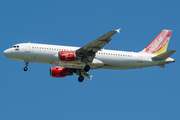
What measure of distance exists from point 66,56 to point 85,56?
328cm

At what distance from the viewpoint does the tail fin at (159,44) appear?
51250 millimetres

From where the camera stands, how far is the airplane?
4456 centimetres

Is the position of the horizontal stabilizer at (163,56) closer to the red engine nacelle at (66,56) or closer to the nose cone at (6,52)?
the red engine nacelle at (66,56)

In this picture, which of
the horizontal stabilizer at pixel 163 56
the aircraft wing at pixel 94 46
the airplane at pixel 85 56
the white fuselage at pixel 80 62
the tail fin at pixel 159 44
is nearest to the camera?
the aircraft wing at pixel 94 46

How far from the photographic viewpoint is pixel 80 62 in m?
45.9

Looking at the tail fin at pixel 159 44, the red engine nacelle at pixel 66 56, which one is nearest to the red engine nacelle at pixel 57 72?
the red engine nacelle at pixel 66 56

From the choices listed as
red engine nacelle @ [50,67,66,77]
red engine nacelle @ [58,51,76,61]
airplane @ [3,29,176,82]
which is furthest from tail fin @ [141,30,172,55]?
red engine nacelle @ [50,67,66,77]

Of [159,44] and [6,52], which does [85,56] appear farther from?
[159,44]

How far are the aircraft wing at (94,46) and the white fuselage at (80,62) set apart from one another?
49.5 inches

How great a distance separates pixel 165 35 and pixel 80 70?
1600cm

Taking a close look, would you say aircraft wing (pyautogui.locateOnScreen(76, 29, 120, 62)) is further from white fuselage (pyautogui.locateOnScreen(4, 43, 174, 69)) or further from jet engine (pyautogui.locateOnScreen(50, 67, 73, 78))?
jet engine (pyautogui.locateOnScreen(50, 67, 73, 78))

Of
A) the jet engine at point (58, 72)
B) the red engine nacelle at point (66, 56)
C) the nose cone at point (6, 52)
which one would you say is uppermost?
the nose cone at point (6, 52)

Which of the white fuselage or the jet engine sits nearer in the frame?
the white fuselage

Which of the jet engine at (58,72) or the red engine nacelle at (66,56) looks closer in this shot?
the red engine nacelle at (66,56)
